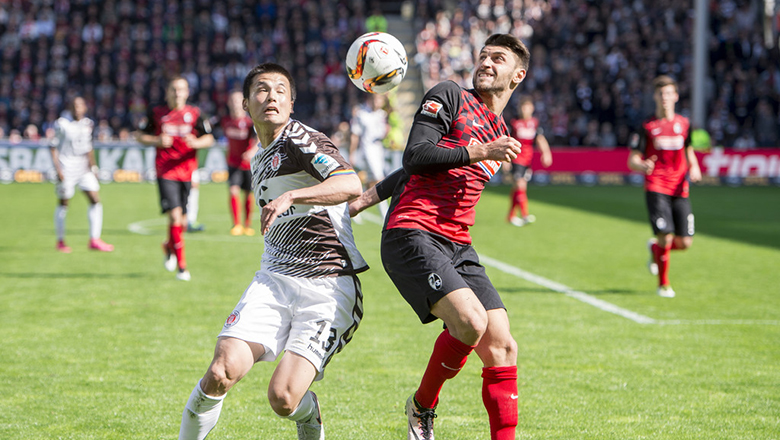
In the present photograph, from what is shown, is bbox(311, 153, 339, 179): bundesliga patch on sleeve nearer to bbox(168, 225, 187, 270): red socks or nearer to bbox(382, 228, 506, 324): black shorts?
bbox(382, 228, 506, 324): black shorts

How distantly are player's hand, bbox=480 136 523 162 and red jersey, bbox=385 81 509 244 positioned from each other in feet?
0.96

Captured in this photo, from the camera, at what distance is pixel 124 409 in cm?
533

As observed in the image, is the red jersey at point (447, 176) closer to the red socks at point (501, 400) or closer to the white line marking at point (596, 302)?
the red socks at point (501, 400)

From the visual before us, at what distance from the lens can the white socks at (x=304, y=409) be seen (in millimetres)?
4137

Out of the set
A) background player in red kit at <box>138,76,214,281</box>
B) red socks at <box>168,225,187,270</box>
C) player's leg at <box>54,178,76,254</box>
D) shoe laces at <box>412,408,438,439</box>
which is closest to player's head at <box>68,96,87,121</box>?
player's leg at <box>54,178,76,254</box>

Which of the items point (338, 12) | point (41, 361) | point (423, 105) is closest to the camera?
point (423, 105)

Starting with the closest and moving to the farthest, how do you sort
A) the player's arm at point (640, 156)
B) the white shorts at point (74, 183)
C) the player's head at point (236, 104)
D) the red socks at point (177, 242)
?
1. the player's arm at point (640, 156)
2. the red socks at point (177, 242)
3. the white shorts at point (74, 183)
4. the player's head at point (236, 104)

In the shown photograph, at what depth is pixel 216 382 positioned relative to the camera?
393cm

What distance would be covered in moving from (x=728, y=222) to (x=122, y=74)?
22.2 m

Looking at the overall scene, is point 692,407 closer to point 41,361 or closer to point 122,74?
point 41,361

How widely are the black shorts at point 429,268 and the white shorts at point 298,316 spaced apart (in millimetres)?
285

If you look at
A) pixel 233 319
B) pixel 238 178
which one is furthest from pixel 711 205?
pixel 233 319

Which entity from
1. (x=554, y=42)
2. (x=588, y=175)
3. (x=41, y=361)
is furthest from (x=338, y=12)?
(x=41, y=361)

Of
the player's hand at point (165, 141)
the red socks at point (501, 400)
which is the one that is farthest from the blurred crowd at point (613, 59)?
the red socks at point (501, 400)
